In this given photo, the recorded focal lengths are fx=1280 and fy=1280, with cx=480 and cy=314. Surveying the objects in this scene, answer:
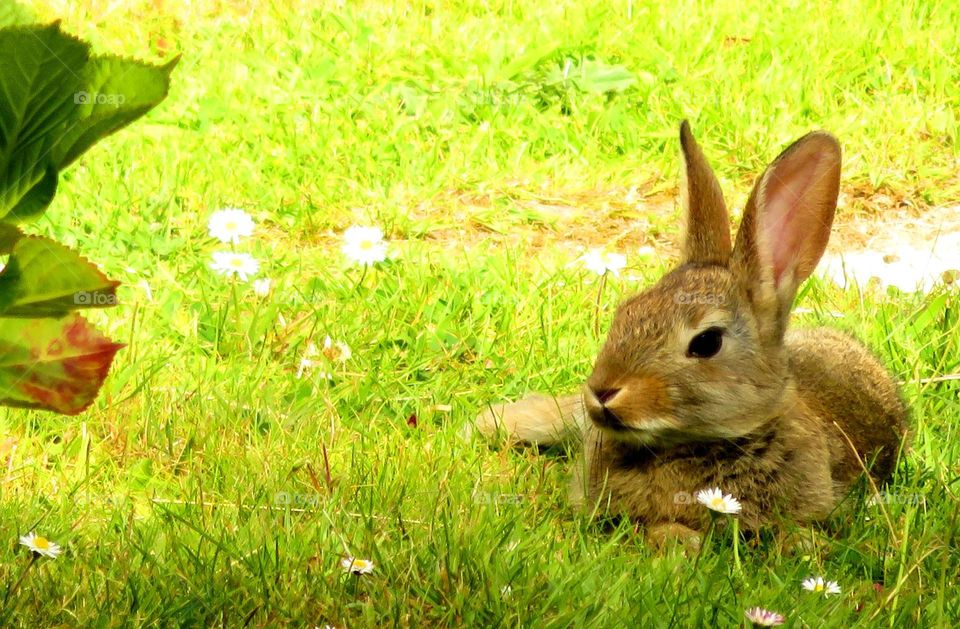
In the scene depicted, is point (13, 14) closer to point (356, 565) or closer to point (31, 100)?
point (31, 100)

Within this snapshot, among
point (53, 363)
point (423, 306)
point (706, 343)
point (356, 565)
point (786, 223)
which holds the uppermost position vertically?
→ point (53, 363)

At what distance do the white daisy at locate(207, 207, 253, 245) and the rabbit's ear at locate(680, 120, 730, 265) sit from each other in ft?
6.59

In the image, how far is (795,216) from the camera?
3.36 m

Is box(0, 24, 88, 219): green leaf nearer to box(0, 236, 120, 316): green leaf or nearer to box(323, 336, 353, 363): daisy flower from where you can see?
box(0, 236, 120, 316): green leaf

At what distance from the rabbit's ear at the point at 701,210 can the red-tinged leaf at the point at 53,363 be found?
6.24 feet

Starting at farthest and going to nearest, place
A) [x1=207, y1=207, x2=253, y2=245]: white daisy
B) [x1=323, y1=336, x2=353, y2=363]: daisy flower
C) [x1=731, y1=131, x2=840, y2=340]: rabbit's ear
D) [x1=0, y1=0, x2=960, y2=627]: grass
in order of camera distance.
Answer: [x1=207, y1=207, x2=253, y2=245]: white daisy, [x1=323, y1=336, x2=353, y2=363]: daisy flower, [x1=731, y1=131, x2=840, y2=340]: rabbit's ear, [x1=0, y1=0, x2=960, y2=627]: grass

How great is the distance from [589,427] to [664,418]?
0.41 meters

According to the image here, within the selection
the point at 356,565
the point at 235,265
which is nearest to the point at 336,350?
the point at 235,265

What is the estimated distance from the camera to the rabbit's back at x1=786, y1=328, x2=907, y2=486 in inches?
137

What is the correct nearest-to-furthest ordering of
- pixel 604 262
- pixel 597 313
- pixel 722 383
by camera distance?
pixel 722 383 < pixel 597 313 < pixel 604 262

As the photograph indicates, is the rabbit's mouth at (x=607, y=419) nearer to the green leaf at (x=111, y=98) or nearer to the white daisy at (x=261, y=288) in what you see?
the green leaf at (x=111, y=98)

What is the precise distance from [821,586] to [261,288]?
2361 millimetres

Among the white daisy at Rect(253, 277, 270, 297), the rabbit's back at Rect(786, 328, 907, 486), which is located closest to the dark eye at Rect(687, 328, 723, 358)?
the rabbit's back at Rect(786, 328, 907, 486)

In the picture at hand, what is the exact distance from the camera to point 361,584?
2.65 m
